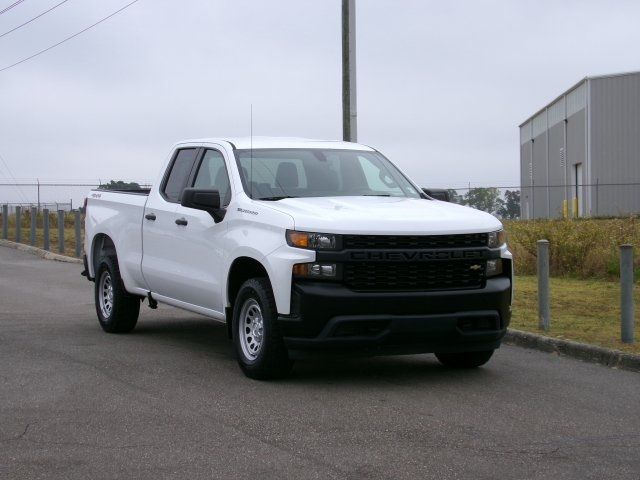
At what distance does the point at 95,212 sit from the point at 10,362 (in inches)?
116

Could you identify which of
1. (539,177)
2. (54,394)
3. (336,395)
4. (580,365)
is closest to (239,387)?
(336,395)

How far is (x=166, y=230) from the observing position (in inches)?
385

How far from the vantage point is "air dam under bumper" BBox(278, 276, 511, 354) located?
7.60m

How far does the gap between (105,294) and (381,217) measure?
4.73 metres

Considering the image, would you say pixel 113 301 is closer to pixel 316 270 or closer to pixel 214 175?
pixel 214 175

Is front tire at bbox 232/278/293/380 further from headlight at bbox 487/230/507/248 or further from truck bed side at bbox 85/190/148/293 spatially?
truck bed side at bbox 85/190/148/293

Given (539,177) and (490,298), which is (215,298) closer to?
(490,298)

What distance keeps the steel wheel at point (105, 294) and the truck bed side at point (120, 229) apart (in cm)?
32

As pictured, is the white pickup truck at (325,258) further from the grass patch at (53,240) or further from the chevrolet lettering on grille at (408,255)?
the grass patch at (53,240)

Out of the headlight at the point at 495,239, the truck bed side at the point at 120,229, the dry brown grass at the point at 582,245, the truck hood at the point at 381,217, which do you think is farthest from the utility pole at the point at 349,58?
the headlight at the point at 495,239

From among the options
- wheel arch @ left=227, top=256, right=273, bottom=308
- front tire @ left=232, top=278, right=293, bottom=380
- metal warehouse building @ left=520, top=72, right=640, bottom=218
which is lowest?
front tire @ left=232, top=278, right=293, bottom=380

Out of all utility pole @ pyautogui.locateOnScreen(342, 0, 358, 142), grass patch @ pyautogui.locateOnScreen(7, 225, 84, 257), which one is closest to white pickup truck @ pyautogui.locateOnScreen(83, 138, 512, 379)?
utility pole @ pyautogui.locateOnScreen(342, 0, 358, 142)

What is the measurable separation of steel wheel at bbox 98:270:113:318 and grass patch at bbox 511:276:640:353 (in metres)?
4.40

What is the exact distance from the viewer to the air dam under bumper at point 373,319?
7598mm
